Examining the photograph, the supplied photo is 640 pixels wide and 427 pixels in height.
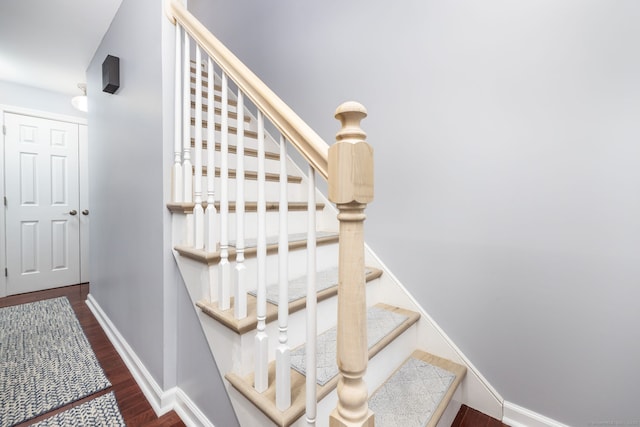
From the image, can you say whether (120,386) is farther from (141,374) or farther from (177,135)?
(177,135)

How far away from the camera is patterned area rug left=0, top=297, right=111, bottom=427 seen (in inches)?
54.4

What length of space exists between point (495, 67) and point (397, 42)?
54cm

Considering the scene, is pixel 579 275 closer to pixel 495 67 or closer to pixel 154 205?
pixel 495 67

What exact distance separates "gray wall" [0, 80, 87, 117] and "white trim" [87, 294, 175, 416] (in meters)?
2.67

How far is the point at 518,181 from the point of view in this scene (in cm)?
119

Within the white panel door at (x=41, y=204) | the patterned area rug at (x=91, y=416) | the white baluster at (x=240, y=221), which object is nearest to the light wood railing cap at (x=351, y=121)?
the white baluster at (x=240, y=221)

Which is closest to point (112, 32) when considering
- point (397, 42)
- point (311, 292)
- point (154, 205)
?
point (154, 205)

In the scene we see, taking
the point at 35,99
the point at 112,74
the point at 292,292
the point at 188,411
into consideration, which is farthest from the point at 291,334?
the point at 35,99

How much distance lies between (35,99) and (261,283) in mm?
4108

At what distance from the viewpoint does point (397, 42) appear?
1.52 m

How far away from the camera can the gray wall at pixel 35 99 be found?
301 cm

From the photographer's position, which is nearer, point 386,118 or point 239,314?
point 239,314

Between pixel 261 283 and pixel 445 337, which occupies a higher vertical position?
pixel 261 283

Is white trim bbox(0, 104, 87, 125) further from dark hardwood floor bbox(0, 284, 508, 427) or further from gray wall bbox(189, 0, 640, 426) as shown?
gray wall bbox(189, 0, 640, 426)
